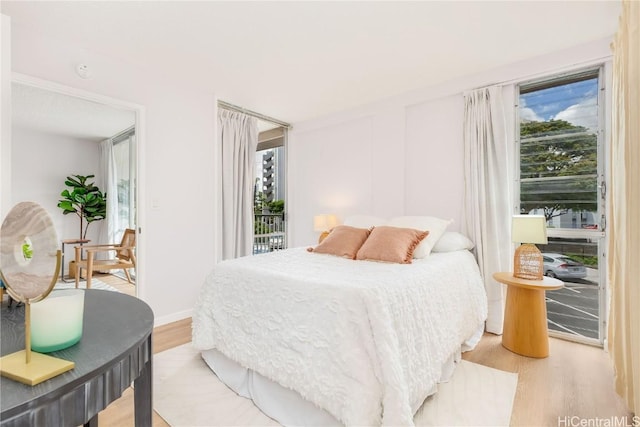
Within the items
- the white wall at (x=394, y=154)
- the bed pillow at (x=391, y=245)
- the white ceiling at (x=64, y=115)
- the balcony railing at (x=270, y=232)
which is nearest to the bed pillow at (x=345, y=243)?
the bed pillow at (x=391, y=245)

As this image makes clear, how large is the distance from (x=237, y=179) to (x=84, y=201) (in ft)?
5.25

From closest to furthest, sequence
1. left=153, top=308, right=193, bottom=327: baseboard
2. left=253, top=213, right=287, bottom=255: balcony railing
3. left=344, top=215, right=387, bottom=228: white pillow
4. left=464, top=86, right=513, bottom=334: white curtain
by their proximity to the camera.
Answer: left=464, top=86, right=513, bottom=334: white curtain → left=153, top=308, right=193, bottom=327: baseboard → left=344, top=215, right=387, bottom=228: white pillow → left=253, top=213, right=287, bottom=255: balcony railing

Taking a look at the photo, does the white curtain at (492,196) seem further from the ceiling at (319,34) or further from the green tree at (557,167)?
the ceiling at (319,34)

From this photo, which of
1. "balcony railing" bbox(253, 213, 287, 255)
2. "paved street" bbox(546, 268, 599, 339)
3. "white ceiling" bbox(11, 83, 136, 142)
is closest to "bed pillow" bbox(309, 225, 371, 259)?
"paved street" bbox(546, 268, 599, 339)

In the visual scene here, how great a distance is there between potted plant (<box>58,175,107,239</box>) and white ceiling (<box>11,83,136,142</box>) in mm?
447

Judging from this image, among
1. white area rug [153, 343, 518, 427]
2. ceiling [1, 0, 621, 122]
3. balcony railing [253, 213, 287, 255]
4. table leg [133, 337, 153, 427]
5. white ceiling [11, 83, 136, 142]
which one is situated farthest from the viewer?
balcony railing [253, 213, 287, 255]

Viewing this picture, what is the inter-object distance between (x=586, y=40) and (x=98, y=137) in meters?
4.49

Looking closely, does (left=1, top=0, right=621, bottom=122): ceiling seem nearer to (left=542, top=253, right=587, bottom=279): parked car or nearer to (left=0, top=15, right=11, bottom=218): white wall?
(left=0, top=15, right=11, bottom=218): white wall

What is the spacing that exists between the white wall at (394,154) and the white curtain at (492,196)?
0.18 meters

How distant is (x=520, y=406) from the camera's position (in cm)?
175

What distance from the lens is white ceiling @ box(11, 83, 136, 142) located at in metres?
2.45

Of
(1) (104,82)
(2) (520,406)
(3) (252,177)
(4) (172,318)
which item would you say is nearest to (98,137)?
(1) (104,82)

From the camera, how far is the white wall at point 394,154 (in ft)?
10.1

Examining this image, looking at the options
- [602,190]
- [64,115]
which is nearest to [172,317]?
[64,115]
